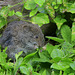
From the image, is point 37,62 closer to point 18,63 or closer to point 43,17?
point 18,63

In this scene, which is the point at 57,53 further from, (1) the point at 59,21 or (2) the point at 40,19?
(1) the point at 59,21

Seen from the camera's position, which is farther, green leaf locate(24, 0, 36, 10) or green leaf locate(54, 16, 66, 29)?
green leaf locate(54, 16, 66, 29)

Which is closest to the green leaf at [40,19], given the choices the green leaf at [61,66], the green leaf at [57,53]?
the green leaf at [57,53]

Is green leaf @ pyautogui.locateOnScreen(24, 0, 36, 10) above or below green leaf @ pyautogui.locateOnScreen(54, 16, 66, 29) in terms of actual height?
A: above


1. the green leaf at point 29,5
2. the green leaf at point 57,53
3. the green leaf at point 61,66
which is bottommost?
the green leaf at point 61,66

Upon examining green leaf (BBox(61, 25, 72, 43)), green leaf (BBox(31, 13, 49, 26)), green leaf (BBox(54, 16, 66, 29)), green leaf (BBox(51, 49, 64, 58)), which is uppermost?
green leaf (BBox(31, 13, 49, 26))

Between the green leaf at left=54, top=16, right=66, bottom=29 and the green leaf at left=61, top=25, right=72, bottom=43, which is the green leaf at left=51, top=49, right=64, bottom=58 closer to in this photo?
the green leaf at left=61, top=25, right=72, bottom=43

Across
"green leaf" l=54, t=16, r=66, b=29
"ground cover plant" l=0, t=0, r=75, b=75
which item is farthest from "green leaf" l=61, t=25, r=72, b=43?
"green leaf" l=54, t=16, r=66, b=29

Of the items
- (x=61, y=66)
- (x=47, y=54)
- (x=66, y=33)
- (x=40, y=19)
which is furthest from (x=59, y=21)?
(x=61, y=66)

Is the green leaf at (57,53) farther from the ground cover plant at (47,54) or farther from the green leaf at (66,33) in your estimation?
the green leaf at (66,33)

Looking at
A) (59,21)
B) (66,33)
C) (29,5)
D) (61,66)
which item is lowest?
(61,66)
